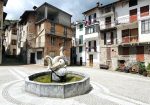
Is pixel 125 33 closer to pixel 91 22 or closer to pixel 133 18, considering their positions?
pixel 133 18

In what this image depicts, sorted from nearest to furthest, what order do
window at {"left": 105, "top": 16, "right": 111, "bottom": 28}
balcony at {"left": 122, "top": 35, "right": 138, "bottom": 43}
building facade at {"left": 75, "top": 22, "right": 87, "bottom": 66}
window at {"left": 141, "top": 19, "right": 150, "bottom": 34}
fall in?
window at {"left": 141, "top": 19, "right": 150, "bottom": 34} → balcony at {"left": 122, "top": 35, "right": 138, "bottom": 43} → window at {"left": 105, "top": 16, "right": 111, "bottom": 28} → building facade at {"left": 75, "top": 22, "right": 87, "bottom": 66}

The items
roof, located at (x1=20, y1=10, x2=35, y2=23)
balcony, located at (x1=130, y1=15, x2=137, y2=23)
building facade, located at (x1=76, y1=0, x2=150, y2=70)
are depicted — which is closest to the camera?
building facade, located at (x1=76, y1=0, x2=150, y2=70)

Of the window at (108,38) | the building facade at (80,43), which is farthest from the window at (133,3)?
the building facade at (80,43)

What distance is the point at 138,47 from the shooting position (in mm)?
27578

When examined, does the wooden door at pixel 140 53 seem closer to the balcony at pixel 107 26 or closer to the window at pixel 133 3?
the balcony at pixel 107 26

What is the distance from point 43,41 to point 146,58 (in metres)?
20.4

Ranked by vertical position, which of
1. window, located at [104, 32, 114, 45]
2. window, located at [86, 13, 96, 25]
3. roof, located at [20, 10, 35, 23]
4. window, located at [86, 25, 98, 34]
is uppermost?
roof, located at [20, 10, 35, 23]

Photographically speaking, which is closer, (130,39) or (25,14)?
(130,39)

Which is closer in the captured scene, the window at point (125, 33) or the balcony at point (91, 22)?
the window at point (125, 33)

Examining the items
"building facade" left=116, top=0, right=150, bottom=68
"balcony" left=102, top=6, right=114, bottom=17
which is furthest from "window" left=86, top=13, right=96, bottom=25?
"building facade" left=116, top=0, right=150, bottom=68

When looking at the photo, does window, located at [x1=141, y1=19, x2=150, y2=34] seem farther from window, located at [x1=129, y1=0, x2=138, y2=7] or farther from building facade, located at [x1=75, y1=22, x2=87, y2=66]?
building facade, located at [x1=75, y1=22, x2=87, y2=66]

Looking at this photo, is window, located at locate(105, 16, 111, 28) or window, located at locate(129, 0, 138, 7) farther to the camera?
window, located at locate(105, 16, 111, 28)

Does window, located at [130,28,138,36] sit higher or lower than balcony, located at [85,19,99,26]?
lower

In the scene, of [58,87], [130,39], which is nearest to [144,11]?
[130,39]
